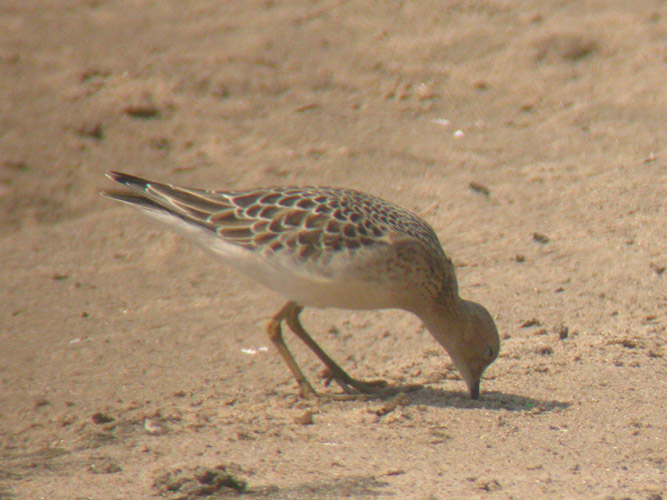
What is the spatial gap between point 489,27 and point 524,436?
691 centimetres

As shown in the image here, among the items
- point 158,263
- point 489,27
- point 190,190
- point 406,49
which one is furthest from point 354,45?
point 190,190

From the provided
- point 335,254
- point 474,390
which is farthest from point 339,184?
point 474,390

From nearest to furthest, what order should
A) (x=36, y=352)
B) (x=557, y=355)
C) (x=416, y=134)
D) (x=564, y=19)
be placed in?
1. (x=557, y=355)
2. (x=36, y=352)
3. (x=416, y=134)
4. (x=564, y=19)

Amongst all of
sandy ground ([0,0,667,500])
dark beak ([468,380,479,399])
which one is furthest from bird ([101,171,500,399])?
sandy ground ([0,0,667,500])

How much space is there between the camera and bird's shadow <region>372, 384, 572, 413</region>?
520 centimetres

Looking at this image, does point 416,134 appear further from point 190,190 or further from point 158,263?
point 190,190

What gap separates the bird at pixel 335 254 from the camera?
17.6ft

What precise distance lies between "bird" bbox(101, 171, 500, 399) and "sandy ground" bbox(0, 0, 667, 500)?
332 mm

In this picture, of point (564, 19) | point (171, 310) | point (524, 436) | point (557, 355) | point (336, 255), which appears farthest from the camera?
point (564, 19)

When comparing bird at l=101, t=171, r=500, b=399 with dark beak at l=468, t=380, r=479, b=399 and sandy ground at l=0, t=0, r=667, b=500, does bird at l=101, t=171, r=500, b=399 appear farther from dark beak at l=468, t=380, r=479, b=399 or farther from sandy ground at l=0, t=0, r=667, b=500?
sandy ground at l=0, t=0, r=667, b=500

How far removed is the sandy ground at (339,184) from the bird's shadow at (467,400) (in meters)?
0.02

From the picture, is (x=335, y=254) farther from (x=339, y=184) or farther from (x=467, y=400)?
(x=339, y=184)

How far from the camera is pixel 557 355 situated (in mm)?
5781

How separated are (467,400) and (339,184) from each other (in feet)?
12.2
